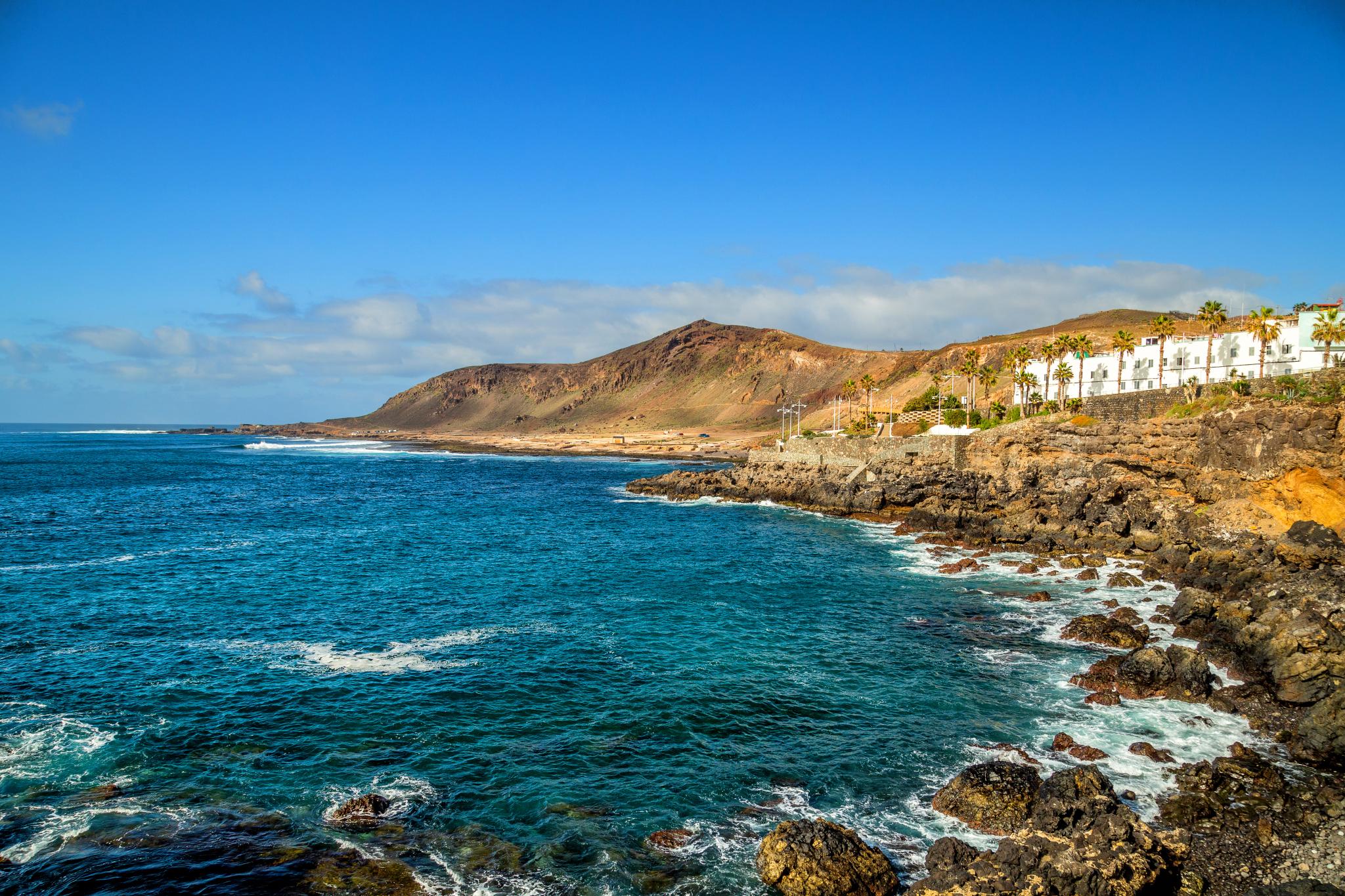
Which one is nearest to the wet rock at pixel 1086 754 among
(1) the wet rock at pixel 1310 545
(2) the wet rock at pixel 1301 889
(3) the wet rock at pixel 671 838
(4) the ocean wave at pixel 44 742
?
(2) the wet rock at pixel 1301 889

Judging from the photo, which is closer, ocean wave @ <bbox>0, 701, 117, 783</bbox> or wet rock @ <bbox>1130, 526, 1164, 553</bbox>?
ocean wave @ <bbox>0, 701, 117, 783</bbox>

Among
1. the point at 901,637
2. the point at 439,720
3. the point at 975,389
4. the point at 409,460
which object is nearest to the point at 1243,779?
the point at 901,637

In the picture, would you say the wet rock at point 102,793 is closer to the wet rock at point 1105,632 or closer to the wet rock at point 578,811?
the wet rock at point 578,811

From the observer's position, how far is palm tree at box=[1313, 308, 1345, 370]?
162ft

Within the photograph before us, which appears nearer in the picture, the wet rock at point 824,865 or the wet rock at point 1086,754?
the wet rock at point 824,865

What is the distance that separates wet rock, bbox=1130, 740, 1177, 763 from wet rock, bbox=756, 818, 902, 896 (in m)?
8.17

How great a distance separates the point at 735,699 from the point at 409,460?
128219 mm

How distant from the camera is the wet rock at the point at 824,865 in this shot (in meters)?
13.0

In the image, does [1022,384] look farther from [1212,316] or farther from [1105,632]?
[1105,632]

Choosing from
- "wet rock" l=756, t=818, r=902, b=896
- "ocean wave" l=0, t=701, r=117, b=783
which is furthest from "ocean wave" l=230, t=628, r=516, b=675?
"wet rock" l=756, t=818, r=902, b=896

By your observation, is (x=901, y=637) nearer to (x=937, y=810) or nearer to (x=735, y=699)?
(x=735, y=699)

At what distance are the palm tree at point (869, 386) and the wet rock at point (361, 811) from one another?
306 ft

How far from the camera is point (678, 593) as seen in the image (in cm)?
3516

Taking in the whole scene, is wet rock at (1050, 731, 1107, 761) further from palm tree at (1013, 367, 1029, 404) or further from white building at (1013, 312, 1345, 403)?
palm tree at (1013, 367, 1029, 404)
